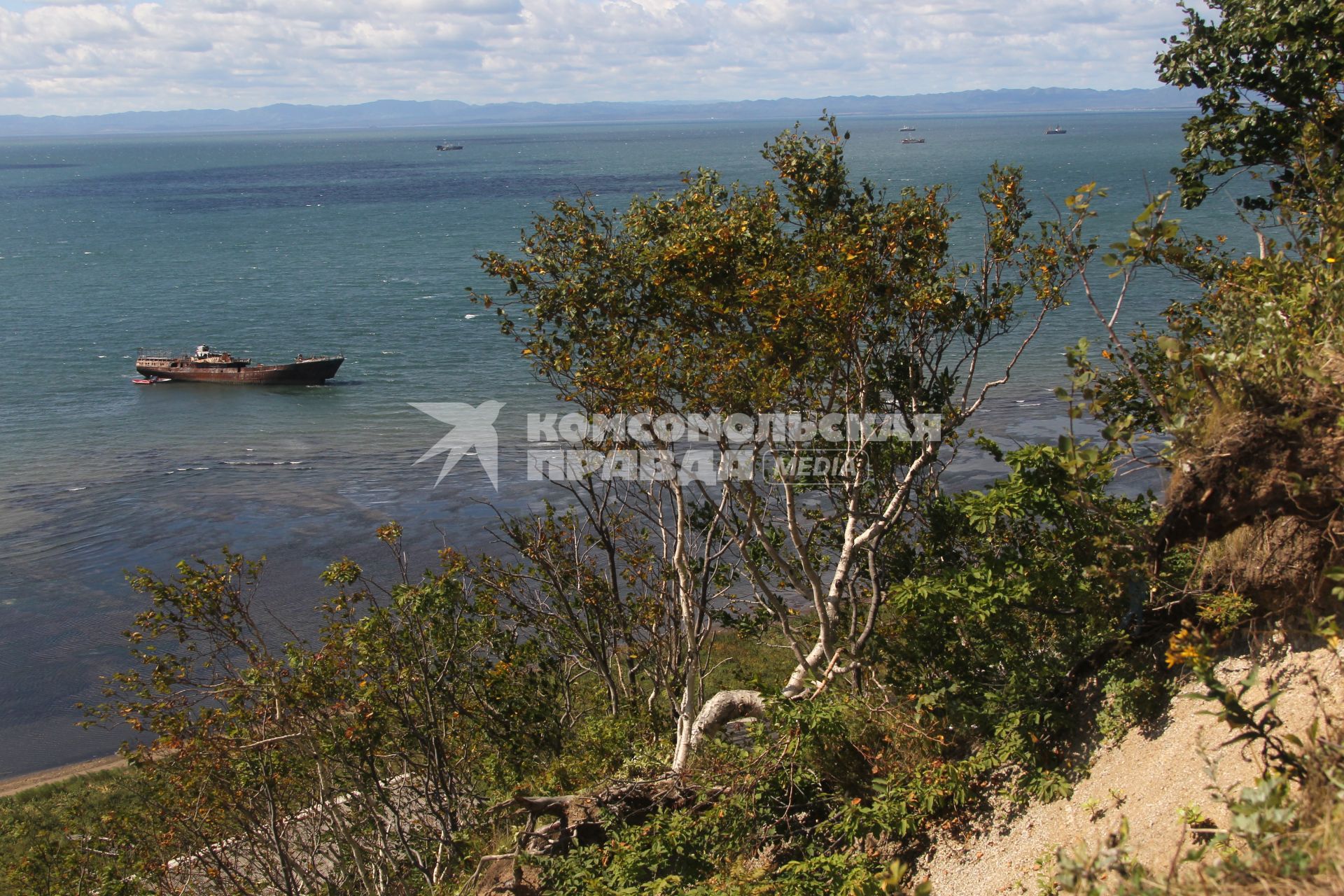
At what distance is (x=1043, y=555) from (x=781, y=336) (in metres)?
2.60

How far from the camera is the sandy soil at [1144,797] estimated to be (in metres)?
5.88

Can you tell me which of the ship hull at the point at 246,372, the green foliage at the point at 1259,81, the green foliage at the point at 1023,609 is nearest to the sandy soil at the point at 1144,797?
the green foliage at the point at 1023,609

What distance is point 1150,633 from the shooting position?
23.8 ft

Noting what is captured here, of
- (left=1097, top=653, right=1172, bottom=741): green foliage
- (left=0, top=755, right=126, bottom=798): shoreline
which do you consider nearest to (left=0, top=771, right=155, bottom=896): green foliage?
(left=0, top=755, right=126, bottom=798): shoreline

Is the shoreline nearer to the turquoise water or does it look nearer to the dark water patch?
the turquoise water

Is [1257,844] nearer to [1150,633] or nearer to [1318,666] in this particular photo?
[1318,666]

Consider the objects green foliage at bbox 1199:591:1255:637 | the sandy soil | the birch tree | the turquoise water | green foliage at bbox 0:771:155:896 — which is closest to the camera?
the sandy soil

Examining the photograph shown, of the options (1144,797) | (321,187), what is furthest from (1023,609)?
(321,187)

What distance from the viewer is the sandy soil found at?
231 inches

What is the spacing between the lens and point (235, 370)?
45875 mm

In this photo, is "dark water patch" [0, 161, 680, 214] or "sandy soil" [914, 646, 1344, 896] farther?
"dark water patch" [0, 161, 680, 214]

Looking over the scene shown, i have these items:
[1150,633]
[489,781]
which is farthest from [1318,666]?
[489,781]

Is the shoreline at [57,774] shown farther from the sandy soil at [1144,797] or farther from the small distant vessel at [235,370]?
the small distant vessel at [235,370]

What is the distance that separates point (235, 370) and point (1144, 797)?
4483 cm
